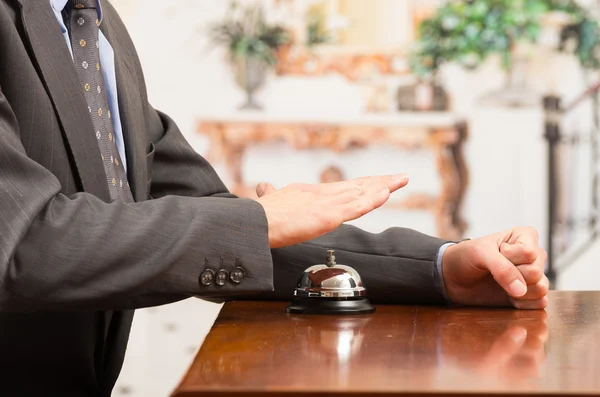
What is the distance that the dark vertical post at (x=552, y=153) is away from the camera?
4.84 m

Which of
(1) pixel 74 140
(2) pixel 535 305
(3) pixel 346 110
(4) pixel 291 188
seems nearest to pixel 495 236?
(2) pixel 535 305

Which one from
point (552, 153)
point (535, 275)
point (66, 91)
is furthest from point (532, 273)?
point (552, 153)

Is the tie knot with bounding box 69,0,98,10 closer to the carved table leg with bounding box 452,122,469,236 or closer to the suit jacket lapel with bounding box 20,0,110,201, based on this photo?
the suit jacket lapel with bounding box 20,0,110,201

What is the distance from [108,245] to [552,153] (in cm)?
412

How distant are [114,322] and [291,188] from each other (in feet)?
1.26

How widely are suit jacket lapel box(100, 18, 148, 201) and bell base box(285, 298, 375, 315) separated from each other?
34cm

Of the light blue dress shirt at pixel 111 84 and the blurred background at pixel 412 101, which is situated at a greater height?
the light blue dress shirt at pixel 111 84

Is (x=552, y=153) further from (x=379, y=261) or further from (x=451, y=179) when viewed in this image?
(x=379, y=261)

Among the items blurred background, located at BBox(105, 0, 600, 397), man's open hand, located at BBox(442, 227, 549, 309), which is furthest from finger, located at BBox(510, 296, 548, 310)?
blurred background, located at BBox(105, 0, 600, 397)

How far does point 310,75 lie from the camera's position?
490cm

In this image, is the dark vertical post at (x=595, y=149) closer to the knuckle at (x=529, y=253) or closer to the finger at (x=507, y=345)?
the knuckle at (x=529, y=253)

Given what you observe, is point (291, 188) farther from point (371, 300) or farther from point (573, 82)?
point (573, 82)

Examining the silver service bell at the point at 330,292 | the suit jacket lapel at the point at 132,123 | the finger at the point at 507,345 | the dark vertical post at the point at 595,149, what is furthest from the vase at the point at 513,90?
the finger at the point at 507,345

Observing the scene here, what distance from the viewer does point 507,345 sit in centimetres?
95
